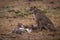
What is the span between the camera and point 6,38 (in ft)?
19.8

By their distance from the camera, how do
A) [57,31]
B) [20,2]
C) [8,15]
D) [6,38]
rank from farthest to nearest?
1. [20,2]
2. [8,15]
3. [57,31]
4. [6,38]

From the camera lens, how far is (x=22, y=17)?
8.23 m

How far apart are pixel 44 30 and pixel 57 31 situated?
39cm

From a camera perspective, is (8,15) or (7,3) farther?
(7,3)

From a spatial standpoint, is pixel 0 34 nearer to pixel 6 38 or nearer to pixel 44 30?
pixel 6 38

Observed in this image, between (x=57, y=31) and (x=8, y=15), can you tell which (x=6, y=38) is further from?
(x=8, y=15)

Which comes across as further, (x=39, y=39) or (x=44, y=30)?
(x=44, y=30)

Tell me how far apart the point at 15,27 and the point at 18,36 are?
0.75 metres

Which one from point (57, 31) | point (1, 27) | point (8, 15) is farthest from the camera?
point (8, 15)

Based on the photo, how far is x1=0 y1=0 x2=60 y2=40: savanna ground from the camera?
6239 millimetres

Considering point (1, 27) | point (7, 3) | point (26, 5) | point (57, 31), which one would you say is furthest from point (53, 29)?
point (7, 3)

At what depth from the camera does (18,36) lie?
6.27 m

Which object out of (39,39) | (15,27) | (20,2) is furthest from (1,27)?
(20,2)

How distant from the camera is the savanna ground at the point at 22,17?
20.5ft
